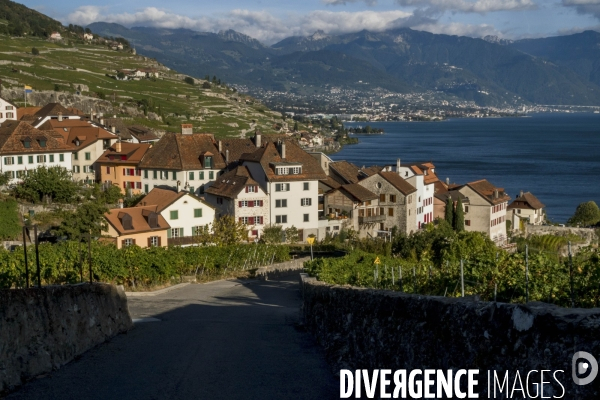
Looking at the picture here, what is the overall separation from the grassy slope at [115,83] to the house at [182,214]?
182ft

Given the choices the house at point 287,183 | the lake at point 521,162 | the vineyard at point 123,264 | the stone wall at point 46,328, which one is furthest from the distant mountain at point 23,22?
the stone wall at point 46,328

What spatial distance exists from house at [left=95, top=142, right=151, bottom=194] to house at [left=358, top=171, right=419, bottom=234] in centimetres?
1733

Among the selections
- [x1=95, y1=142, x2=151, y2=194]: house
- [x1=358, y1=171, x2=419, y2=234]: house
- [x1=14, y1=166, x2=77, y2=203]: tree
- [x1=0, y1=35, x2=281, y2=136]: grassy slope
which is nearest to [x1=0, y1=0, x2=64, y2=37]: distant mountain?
[x1=0, y1=35, x2=281, y2=136]: grassy slope

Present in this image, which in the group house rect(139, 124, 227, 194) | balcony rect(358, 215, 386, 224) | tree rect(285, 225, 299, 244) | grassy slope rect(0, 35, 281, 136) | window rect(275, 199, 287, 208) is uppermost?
grassy slope rect(0, 35, 281, 136)

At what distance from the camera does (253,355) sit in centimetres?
1203

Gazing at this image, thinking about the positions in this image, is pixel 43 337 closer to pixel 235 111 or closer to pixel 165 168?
pixel 165 168

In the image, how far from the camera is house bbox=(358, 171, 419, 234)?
55375 mm

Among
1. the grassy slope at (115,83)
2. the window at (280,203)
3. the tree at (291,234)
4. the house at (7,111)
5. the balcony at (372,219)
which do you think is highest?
the grassy slope at (115,83)

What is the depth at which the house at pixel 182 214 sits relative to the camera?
139 feet

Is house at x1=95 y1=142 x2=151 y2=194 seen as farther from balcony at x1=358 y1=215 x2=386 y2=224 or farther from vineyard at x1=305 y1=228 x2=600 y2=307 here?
vineyard at x1=305 y1=228 x2=600 y2=307

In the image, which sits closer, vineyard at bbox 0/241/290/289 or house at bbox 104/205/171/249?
vineyard at bbox 0/241/290/289

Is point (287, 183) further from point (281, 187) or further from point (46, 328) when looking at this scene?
point (46, 328)

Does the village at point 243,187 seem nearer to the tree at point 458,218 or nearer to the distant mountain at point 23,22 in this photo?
the tree at point 458,218

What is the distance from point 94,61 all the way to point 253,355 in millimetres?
131931
